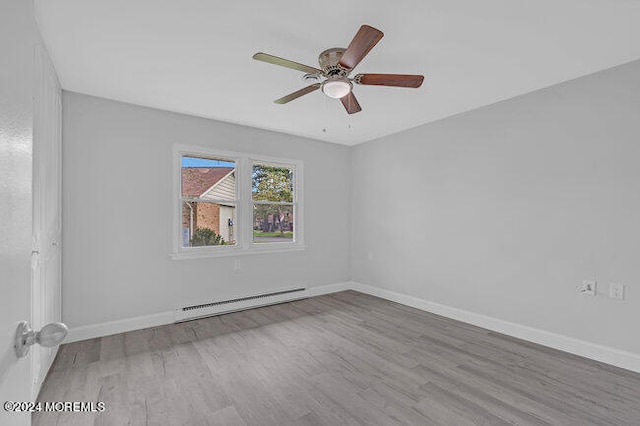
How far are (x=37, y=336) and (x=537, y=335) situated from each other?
3.93 meters

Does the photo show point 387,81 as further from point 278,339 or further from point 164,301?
point 164,301

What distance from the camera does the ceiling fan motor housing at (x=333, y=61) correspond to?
236 cm

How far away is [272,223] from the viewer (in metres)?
4.73

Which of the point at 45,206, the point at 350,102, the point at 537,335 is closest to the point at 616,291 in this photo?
the point at 537,335

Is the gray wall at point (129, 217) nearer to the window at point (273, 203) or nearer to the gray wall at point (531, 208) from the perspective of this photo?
the window at point (273, 203)

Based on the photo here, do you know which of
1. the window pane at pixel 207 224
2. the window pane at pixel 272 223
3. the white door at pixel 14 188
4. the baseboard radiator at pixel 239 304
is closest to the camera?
the white door at pixel 14 188

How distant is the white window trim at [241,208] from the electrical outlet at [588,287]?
341cm

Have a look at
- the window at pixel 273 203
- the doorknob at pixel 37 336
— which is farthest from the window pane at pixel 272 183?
the doorknob at pixel 37 336

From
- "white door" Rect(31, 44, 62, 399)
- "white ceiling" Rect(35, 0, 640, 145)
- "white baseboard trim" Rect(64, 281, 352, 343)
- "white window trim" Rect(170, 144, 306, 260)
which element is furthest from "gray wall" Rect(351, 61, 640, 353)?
"white door" Rect(31, 44, 62, 399)

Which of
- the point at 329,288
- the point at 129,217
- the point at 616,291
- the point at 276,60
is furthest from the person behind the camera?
the point at 329,288

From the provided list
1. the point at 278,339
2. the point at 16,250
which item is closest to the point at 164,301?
the point at 278,339

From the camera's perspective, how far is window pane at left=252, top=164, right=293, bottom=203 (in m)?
4.57

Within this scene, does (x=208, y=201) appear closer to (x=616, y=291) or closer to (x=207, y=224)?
(x=207, y=224)

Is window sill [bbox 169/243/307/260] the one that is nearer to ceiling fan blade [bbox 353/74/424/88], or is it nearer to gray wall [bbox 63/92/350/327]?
gray wall [bbox 63/92/350/327]
